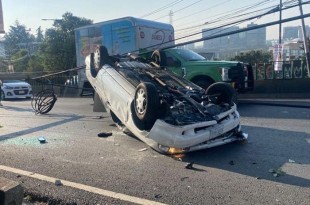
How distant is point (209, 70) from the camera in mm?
11625

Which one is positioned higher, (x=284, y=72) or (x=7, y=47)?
(x=7, y=47)

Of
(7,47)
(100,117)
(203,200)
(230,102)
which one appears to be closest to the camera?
(203,200)

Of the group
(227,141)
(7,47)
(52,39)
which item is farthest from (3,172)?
(7,47)

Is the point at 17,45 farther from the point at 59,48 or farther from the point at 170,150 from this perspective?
the point at 170,150

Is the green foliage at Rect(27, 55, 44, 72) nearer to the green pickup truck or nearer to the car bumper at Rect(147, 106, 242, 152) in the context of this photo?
the green pickup truck

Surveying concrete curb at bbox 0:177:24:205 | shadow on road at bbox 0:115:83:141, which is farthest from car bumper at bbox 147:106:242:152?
shadow on road at bbox 0:115:83:141

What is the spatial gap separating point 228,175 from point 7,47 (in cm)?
7504

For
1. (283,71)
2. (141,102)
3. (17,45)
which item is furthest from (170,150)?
(17,45)

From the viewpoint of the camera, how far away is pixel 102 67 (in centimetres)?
837

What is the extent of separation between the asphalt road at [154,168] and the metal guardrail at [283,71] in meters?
7.23

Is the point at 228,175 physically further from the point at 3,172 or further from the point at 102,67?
the point at 102,67

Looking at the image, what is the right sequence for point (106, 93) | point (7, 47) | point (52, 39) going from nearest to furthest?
point (106, 93) → point (52, 39) → point (7, 47)

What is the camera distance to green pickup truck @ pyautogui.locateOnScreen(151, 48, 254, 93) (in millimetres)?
11445

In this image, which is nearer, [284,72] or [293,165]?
[293,165]
